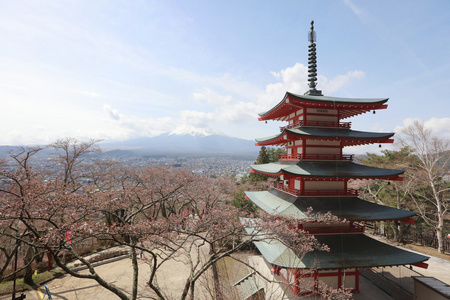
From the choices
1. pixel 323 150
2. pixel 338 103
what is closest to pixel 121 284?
pixel 323 150

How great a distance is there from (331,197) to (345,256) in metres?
2.57

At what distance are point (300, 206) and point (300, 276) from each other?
293cm

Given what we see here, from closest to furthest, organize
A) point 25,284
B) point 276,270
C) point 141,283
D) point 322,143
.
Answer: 1. point 322,143
2. point 276,270
3. point 25,284
4. point 141,283

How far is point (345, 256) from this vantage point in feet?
28.1

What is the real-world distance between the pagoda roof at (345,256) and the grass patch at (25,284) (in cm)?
1341

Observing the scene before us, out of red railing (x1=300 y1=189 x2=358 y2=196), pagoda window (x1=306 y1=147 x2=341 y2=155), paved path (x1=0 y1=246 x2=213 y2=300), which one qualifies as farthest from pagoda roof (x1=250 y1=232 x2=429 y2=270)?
pagoda window (x1=306 y1=147 x2=341 y2=155)

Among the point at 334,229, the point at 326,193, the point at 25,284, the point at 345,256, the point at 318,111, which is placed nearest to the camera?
the point at 345,256

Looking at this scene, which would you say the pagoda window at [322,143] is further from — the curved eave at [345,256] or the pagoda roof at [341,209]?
the curved eave at [345,256]

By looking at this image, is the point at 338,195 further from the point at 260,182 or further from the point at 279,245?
the point at 260,182

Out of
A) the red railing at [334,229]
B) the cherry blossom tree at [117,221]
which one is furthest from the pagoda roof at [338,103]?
the red railing at [334,229]

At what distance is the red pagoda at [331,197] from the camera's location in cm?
854

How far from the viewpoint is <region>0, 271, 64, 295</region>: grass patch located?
10.7 metres

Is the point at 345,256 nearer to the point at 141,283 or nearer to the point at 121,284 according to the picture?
the point at 141,283

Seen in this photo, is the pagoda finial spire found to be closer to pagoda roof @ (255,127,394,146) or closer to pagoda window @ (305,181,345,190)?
pagoda roof @ (255,127,394,146)
